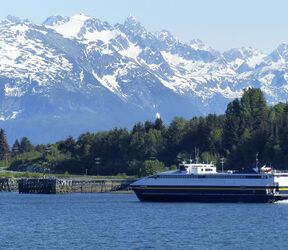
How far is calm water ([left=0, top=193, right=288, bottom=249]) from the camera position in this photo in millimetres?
95375

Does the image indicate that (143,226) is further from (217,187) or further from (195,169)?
(195,169)

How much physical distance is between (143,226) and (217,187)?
131ft

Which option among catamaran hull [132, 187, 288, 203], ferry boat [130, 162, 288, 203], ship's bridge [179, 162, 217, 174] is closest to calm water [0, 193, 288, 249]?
catamaran hull [132, 187, 288, 203]

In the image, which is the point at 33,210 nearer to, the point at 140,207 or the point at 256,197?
the point at 140,207

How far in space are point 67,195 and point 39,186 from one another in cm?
1126

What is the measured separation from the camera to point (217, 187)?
→ 15012 cm

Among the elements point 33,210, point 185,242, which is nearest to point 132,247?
point 185,242

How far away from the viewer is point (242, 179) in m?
150

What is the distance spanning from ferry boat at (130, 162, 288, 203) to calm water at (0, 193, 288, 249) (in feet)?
11.5

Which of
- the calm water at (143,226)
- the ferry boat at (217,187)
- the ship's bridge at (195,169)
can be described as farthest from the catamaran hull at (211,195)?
the ship's bridge at (195,169)

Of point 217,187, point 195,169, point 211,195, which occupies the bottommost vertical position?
point 211,195

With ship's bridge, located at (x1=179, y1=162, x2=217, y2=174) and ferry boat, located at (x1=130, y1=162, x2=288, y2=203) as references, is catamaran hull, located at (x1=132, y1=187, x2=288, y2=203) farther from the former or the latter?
ship's bridge, located at (x1=179, y1=162, x2=217, y2=174)

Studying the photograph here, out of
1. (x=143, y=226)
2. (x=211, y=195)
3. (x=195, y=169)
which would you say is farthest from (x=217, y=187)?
(x=143, y=226)

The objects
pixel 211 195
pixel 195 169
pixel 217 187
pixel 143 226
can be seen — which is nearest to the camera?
pixel 143 226
